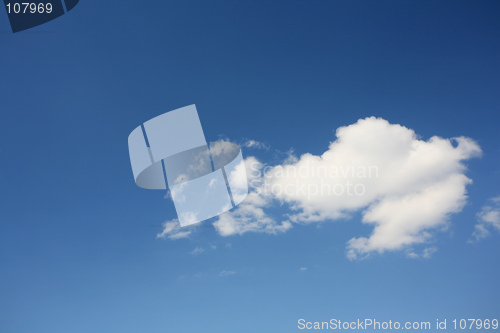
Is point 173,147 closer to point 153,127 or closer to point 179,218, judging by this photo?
point 153,127

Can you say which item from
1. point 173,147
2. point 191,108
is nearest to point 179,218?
point 173,147

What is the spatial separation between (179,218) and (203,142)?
3901 mm

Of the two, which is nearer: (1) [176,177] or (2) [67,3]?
(2) [67,3]

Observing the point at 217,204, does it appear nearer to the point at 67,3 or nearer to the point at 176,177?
the point at 176,177

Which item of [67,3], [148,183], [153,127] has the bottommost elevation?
[148,183]

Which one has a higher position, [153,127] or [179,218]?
[153,127]

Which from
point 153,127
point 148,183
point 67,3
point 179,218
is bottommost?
point 179,218

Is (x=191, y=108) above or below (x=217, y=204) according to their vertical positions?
above

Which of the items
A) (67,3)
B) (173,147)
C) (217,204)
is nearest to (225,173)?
(217,204)

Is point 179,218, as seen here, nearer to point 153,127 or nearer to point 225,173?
point 225,173

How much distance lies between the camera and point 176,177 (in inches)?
869

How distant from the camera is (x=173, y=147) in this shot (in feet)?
66.6

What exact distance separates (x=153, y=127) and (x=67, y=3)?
7.39 meters

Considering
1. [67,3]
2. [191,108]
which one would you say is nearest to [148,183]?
[191,108]
